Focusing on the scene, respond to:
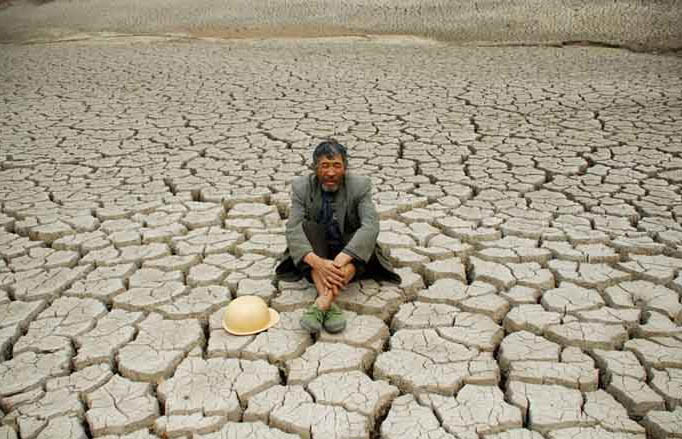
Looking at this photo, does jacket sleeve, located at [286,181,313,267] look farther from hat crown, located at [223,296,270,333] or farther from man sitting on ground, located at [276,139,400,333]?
hat crown, located at [223,296,270,333]

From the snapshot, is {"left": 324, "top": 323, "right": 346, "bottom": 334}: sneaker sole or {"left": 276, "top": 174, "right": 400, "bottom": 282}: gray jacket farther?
{"left": 276, "top": 174, "right": 400, "bottom": 282}: gray jacket

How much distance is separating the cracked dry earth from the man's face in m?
0.53

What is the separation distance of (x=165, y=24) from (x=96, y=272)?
8.93 metres

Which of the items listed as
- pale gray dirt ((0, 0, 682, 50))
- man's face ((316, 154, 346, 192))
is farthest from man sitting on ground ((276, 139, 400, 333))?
pale gray dirt ((0, 0, 682, 50))

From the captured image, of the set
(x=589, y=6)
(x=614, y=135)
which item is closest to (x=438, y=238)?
(x=614, y=135)

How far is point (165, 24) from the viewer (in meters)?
11.2

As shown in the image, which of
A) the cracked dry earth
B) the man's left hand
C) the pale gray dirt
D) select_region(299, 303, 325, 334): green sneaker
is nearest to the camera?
the cracked dry earth

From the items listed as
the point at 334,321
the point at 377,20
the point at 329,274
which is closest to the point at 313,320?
the point at 334,321

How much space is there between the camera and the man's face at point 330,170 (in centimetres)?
272

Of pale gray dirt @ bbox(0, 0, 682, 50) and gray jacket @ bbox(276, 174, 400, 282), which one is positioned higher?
pale gray dirt @ bbox(0, 0, 682, 50)

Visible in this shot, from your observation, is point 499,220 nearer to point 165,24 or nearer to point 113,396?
point 113,396

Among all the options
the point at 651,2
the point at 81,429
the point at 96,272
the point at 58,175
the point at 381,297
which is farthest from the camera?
the point at 651,2

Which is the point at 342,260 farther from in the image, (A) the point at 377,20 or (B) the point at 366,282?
(A) the point at 377,20

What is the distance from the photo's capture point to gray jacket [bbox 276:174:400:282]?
2.76 meters
